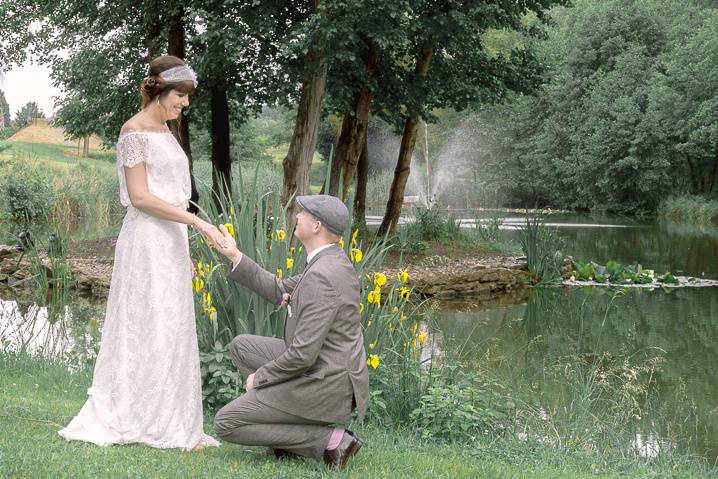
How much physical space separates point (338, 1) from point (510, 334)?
5655 mm

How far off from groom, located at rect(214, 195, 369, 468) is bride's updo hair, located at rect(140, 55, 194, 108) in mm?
959

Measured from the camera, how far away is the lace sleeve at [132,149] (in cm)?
463

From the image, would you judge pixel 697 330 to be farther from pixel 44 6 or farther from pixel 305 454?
pixel 44 6

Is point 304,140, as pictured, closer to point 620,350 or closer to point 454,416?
point 620,350

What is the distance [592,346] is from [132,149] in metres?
7.98

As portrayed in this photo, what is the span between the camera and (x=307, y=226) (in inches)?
168

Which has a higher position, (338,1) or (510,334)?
(338,1)

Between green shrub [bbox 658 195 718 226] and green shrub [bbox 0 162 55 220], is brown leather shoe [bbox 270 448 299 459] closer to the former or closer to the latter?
green shrub [bbox 0 162 55 220]

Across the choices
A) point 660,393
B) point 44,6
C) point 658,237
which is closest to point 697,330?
point 660,393

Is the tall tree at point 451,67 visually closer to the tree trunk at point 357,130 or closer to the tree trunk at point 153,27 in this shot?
the tree trunk at point 357,130

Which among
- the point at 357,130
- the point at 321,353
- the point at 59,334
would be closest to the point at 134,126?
the point at 321,353

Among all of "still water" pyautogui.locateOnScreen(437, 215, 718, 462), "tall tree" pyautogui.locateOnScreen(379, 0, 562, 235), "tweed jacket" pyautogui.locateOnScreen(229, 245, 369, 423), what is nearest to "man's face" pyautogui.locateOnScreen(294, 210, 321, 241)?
Result: "tweed jacket" pyautogui.locateOnScreen(229, 245, 369, 423)

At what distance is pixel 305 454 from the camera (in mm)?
4387

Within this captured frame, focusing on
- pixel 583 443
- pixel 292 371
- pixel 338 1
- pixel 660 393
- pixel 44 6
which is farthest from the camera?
pixel 44 6
